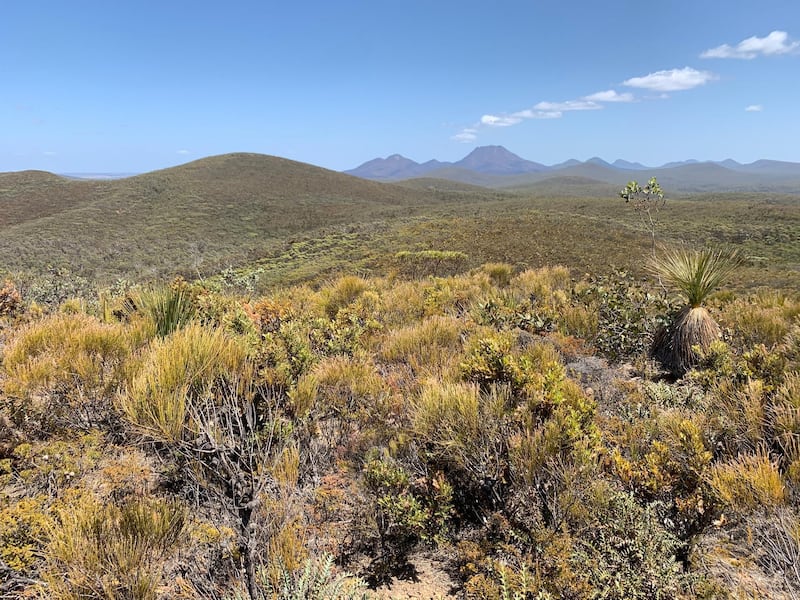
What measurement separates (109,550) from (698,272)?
6428 mm

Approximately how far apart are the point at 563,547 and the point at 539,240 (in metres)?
22.9

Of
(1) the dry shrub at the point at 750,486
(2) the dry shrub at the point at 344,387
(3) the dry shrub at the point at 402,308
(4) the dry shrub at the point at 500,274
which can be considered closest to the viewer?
(1) the dry shrub at the point at 750,486

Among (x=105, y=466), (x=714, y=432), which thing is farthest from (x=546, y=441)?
(x=105, y=466)

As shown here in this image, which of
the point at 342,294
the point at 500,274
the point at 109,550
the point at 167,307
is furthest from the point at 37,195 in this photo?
the point at 109,550

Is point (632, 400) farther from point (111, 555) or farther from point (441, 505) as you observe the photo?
point (111, 555)

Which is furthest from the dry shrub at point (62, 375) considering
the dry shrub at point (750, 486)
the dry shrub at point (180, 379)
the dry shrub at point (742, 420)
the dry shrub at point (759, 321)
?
the dry shrub at point (759, 321)

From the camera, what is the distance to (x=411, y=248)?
75.6ft

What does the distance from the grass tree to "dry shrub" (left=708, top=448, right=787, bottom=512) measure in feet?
9.27

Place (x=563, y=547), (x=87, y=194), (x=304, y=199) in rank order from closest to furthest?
(x=563, y=547)
(x=87, y=194)
(x=304, y=199)

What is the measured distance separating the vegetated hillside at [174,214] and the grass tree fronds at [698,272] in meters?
23.6

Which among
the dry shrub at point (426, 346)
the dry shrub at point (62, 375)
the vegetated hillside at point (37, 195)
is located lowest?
the dry shrub at point (426, 346)

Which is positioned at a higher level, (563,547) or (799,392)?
(799,392)

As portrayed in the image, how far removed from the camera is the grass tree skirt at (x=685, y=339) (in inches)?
194

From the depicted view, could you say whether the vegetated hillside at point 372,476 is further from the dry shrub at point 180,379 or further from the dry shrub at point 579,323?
the dry shrub at point 579,323
